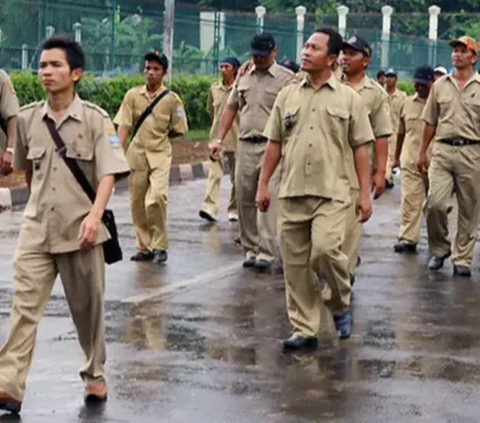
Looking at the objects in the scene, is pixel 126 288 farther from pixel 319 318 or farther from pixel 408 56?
pixel 408 56

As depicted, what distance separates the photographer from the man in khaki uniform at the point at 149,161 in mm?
13055

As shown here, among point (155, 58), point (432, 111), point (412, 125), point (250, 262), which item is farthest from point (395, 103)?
point (155, 58)

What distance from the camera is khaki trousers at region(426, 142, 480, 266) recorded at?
1251cm

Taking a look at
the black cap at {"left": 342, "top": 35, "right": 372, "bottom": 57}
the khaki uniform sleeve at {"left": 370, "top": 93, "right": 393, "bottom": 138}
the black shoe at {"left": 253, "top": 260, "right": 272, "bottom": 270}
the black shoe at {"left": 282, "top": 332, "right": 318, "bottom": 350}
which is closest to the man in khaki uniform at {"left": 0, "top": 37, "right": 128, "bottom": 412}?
the black shoe at {"left": 282, "top": 332, "right": 318, "bottom": 350}

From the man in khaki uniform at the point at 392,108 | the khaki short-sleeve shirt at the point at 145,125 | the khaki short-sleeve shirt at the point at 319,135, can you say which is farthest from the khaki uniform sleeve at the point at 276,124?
the man in khaki uniform at the point at 392,108

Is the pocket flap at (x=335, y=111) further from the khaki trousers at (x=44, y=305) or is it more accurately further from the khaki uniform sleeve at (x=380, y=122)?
the khaki trousers at (x=44, y=305)

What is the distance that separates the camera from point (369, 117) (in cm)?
1061

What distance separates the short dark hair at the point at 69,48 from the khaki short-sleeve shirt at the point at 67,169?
186 millimetres

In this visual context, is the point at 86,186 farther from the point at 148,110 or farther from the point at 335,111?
the point at 148,110

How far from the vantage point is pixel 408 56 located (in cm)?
4584

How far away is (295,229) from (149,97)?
4158mm

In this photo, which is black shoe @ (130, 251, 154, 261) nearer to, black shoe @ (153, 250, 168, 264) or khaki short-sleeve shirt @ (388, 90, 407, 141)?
black shoe @ (153, 250, 168, 264)

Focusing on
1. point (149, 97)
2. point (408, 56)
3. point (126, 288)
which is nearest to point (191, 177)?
point (149, 97)

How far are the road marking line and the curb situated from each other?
191 inches
